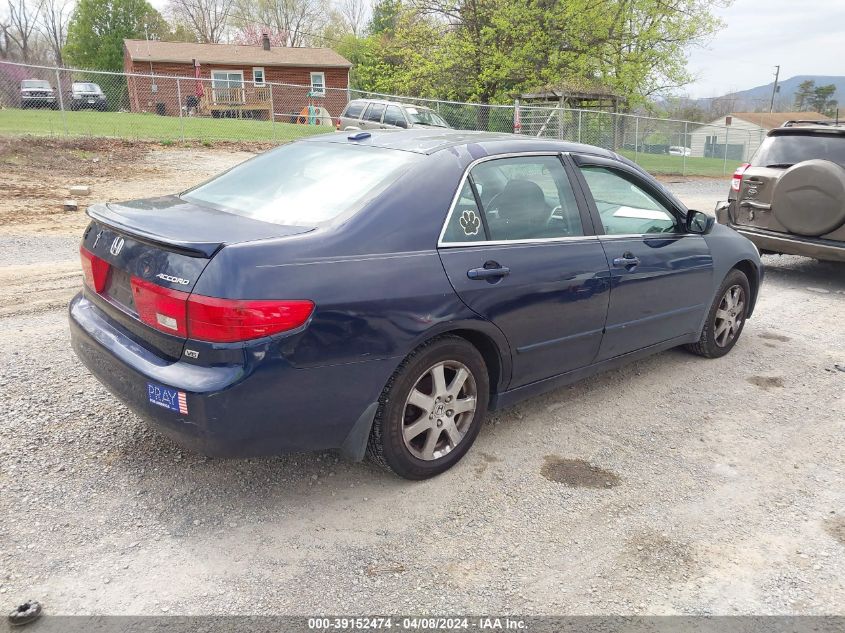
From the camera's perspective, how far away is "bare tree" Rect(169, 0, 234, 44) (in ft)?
218

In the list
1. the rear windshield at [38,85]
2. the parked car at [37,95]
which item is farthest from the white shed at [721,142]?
the rear windshield at [38,85]

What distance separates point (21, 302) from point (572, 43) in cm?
2400

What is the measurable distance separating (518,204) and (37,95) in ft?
103

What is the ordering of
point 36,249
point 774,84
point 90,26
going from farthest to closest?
point 774,84 → point 90,26 → point 36,249

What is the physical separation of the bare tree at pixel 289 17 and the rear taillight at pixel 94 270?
69.9 m

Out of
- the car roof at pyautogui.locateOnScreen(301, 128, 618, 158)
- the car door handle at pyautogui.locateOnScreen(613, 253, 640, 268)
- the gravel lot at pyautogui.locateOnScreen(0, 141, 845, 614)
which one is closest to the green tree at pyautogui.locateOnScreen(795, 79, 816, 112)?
the car door handle at pyautogui.locateOnScreen(613, 253, 640, 268)

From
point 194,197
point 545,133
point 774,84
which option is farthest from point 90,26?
point 774,84

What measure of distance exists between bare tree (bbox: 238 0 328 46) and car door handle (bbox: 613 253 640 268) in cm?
6963

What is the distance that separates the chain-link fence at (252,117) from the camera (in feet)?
66.8

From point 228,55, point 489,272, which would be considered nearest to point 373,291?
point 489,272

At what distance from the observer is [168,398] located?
2.75 metres

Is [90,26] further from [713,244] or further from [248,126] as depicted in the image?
[713,244]

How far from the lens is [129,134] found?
19.6m

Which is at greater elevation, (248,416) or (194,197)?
(194,197)
